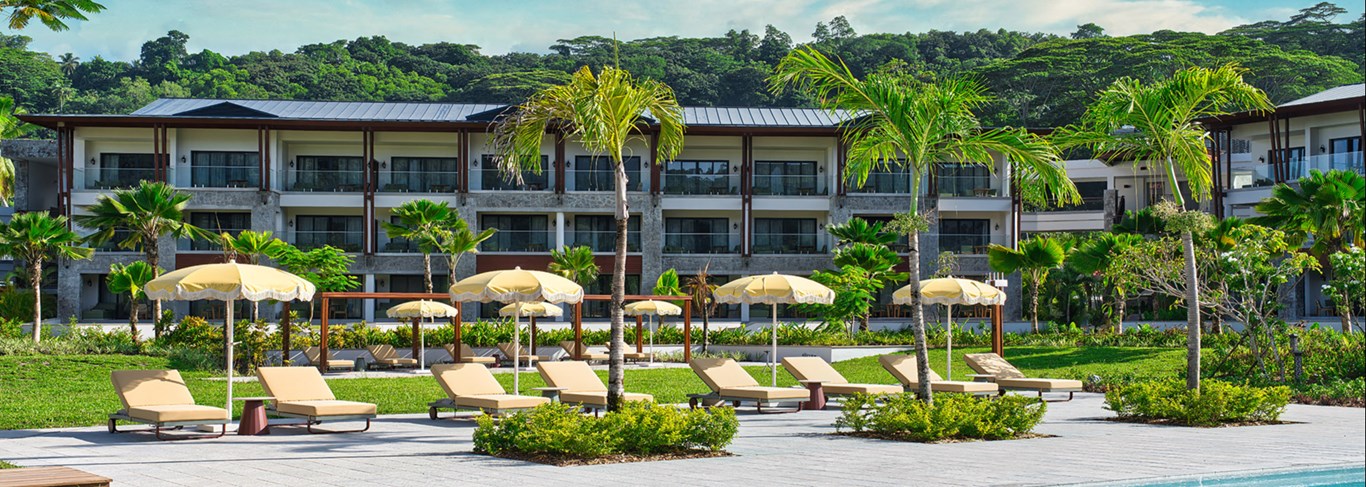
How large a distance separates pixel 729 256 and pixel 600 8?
25744 mm

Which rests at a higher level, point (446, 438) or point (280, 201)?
point (280, 201)

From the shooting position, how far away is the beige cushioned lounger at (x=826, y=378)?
58.8 feet

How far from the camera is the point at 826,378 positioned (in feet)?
61.9

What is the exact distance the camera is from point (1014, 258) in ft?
112

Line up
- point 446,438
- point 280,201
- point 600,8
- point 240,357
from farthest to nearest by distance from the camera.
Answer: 1. point 280,201
2. point 240,357
3. point 600,8
4. point 446,438

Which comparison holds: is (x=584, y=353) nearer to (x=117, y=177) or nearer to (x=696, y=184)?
(x=696, y=184)

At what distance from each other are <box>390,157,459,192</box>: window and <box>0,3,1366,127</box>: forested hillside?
18.2 m

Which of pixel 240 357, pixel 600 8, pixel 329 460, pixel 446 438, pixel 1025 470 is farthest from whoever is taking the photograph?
pixel 240 357

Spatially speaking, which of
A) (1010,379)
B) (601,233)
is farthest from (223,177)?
(1010,379)

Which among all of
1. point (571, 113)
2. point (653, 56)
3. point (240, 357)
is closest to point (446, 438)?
point (571, 113)

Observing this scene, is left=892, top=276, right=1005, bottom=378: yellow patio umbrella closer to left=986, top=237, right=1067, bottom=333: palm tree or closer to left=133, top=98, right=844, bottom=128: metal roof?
left=986, top=237, right=1067, bottom=333: palm tree

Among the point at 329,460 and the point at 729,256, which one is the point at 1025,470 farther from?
the point at 729,256

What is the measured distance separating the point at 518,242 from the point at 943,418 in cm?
2978

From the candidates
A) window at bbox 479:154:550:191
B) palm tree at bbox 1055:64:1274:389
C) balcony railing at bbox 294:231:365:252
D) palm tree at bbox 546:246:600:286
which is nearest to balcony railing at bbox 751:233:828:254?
palm tree at bbox 546:246:600:286
